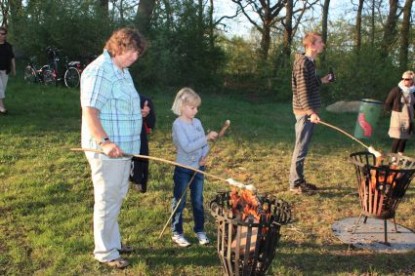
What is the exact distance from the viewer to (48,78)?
1402cm

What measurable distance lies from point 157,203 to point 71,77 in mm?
9600

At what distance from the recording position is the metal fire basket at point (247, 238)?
3.08 meters

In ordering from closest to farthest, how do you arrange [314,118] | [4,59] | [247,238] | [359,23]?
[247,238]
[314,118]
[4,59]
[359,23]

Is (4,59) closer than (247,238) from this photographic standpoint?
No

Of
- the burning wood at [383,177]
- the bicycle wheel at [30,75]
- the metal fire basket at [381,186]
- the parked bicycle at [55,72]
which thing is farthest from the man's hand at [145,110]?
the bicycle wheel at [30,75]

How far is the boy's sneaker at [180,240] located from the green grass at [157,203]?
0.19ft

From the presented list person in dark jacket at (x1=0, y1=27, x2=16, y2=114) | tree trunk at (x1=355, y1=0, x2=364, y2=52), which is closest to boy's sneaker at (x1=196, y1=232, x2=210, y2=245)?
person in dark jacket at (x1=0, y1=27, x2=16, y2=114)

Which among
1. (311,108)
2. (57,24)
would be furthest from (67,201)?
(57,24)

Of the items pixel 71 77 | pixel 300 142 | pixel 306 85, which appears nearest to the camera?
pixel 306 85

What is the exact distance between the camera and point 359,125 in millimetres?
9312

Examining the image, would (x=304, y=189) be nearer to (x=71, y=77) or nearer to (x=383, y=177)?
(x=383, y=177)

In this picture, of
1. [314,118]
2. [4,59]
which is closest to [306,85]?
[314,118]

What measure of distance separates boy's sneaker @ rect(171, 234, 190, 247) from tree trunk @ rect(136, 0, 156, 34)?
1281 centimetres

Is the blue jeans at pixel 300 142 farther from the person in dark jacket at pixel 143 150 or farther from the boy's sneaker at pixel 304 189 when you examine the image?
the person in dark jacket at pixel 143 150
